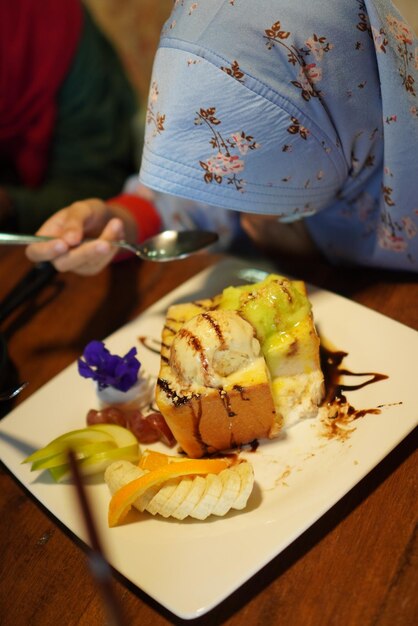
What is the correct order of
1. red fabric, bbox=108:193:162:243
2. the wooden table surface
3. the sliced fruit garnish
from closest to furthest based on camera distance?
1. the wooden table surface
2. the sliced fruit garnish
3. red fabric, bbox=108:193:162:243

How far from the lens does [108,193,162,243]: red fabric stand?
4.67ft

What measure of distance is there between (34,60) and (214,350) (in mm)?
1241

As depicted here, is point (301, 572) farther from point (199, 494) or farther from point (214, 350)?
point (214, 350)

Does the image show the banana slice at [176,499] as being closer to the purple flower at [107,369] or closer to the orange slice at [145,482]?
the orange slice at [145,482]

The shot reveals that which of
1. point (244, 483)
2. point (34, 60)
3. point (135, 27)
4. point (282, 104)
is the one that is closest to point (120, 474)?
point (244, 483)

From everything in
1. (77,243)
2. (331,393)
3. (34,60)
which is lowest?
(331,393)

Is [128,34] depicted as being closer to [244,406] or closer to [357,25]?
[357,25]

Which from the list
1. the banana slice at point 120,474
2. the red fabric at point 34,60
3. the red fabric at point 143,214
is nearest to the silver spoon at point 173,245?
the red fabric at point 143,214

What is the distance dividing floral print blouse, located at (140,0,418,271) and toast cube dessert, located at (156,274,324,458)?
17 centimetres

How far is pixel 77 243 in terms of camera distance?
1188 millimetres

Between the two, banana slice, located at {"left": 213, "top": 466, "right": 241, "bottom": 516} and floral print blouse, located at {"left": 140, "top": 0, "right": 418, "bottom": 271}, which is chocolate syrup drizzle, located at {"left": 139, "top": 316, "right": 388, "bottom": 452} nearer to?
banana slice, located at {"left": 213, "top": 466, "right": 241, "bottom": 516}

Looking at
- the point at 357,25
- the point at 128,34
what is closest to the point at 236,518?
Answer: the point at 357,25

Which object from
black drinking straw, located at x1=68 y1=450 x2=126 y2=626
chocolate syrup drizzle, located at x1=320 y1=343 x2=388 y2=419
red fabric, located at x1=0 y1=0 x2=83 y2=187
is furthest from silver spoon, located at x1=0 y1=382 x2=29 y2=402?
red fabric, located at x1=0 y1=0 x2=83 y2=187

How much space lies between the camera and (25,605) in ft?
2.55
